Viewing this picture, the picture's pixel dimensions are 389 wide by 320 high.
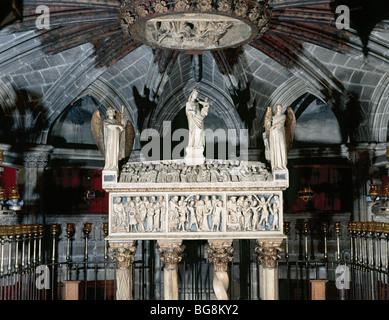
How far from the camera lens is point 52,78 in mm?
11914

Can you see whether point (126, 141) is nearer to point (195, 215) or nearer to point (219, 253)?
point (195, 215)

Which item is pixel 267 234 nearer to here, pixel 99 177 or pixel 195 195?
pixel 195 195

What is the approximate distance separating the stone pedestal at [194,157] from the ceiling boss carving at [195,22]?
2.16m

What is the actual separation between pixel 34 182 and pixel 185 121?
3.98 m

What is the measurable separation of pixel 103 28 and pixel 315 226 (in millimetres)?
6570

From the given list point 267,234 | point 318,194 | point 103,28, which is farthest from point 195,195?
point 318,194

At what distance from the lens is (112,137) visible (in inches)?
351

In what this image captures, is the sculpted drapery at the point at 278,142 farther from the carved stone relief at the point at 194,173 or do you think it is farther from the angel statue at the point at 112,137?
the angel statue at the point at 112,137

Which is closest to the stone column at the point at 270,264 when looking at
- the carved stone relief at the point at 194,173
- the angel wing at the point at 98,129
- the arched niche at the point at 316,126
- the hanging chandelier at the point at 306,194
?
the carved stone relief at the point at 194,173

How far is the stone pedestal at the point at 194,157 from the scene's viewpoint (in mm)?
9016

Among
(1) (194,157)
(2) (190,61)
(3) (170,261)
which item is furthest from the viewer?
(2) (190,61)

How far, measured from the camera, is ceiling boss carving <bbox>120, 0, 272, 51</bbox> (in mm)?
8719

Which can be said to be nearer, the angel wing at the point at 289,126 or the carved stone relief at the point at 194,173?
the carved stone relief at the point at 194,173

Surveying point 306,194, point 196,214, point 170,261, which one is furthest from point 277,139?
point 306,194
